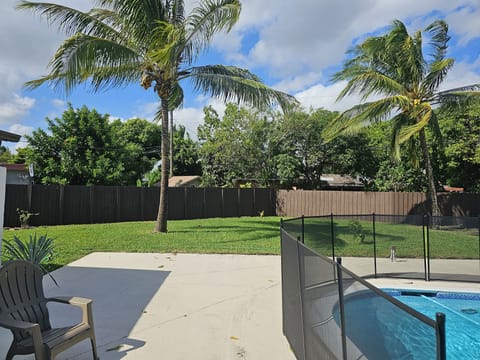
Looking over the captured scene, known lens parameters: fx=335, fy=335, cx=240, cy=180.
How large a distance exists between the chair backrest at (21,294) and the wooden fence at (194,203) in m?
12.4

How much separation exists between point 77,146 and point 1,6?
12.1m

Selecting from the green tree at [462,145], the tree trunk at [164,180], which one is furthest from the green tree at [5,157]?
the green tree at [462,145]

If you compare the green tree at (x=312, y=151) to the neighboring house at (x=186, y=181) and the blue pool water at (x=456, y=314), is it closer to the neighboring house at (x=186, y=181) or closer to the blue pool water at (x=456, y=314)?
the neighboring house at (x=186, y=181)

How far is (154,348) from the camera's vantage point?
357 centimetres

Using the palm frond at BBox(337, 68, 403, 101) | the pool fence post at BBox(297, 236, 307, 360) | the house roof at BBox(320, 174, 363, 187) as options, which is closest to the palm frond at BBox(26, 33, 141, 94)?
the palm frond at BBox(337, 68, 403, 101)

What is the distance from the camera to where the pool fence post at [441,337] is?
4.27 feet

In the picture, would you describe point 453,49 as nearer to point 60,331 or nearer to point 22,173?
point 60,331

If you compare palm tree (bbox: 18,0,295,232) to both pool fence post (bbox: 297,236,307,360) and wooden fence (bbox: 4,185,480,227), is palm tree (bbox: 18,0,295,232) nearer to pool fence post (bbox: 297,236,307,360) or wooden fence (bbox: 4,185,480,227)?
wooden fence (bbox: 4,185,480,227)

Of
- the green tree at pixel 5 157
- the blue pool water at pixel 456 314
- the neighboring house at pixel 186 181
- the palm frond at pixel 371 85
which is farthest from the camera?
the green tree at pixel 5 157

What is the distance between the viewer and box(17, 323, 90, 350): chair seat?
274 centimetres

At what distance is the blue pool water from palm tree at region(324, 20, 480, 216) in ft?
27.0

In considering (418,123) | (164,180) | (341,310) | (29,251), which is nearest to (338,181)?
(418,123)

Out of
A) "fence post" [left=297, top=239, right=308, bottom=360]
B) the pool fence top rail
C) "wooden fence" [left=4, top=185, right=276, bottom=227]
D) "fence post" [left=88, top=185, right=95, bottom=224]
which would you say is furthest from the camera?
"fence post" [left=88, top=185, right=95, bottom=224]

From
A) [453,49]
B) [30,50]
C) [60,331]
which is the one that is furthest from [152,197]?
[453,49]
